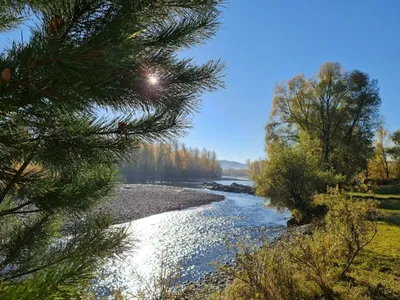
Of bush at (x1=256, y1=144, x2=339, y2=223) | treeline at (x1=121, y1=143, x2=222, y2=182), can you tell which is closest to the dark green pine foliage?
bush at (x1=256, y1=144, x2=339, y2=223)

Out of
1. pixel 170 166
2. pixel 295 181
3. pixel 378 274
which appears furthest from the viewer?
pixel 170 166

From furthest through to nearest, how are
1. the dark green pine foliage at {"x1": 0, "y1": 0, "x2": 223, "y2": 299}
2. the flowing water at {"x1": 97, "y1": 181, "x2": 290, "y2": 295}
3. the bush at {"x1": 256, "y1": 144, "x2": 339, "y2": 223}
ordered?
the bush at {"x1": 256, "y1": 144, "x2": 339, "y2": 223}, the flowing water at {"x1": 97, "y1": 181, "x2": 290, "y2": 295}, the dark green pine foliage at {"x1": 0, "y1": 0, "x2": 223, "y2": 299}

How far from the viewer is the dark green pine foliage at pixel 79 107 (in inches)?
32.3

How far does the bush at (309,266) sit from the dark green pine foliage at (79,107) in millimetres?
2897

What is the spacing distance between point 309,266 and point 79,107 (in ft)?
17.2

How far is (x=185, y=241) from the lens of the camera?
12828 mm

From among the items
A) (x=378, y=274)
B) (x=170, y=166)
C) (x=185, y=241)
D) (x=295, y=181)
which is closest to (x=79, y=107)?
(x=378, y=274)

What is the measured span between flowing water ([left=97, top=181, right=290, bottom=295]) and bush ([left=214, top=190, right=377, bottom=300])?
0.71 metres

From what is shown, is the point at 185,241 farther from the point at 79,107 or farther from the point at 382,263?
the point at 79,107

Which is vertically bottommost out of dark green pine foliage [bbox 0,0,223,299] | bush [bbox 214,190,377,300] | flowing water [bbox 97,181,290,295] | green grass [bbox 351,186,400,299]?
flowing water [bbox 97,181,290,295]

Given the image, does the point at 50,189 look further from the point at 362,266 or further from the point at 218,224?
the point at 218,224

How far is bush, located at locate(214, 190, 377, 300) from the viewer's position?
426 cm

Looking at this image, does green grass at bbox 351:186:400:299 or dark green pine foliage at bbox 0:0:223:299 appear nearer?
dark green pine foliage at bbox 0:0:223:299

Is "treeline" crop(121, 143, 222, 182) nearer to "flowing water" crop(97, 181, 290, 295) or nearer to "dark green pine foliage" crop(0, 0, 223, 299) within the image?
"flowing water" crop(97, 181, 290, 295)
